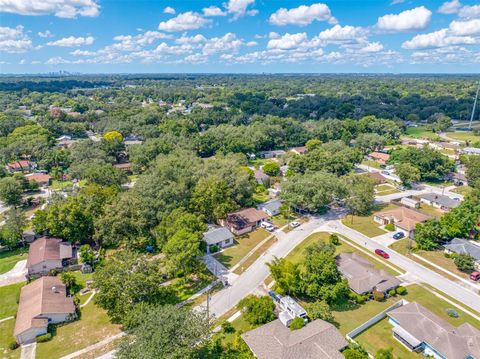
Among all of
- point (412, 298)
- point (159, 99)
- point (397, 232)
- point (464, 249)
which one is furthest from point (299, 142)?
point (159, 99)

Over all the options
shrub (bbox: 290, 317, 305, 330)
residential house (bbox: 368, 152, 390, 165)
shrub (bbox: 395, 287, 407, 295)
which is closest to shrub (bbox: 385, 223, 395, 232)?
shrub (bbox: 395, 287, 407, 295)

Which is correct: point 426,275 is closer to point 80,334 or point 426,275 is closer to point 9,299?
point 80,334

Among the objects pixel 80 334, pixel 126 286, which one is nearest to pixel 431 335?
pixel 126 286

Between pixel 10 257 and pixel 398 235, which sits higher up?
pixel 10 257

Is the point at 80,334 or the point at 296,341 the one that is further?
the point at 80,334

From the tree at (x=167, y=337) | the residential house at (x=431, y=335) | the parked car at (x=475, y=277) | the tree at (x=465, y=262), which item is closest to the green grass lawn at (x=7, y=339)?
the tree at (x=167, y=337)

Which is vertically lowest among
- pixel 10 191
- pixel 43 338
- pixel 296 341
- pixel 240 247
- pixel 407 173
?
pixel 240 247
